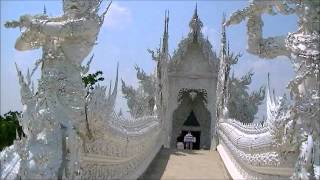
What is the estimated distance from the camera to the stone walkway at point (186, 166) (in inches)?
352

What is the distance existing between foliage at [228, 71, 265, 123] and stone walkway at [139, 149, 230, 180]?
446 cm

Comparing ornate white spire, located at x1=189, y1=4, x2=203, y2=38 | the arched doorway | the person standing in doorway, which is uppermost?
ornate white spire, located at x1=189, y1=4, x2=203, y2=38

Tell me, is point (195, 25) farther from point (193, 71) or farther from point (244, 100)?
point (244, 100)

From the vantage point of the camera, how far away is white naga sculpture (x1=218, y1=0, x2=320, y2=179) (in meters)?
4.73

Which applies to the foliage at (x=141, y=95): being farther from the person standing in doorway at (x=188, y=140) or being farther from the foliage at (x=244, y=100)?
the person standing in doorway at (x=188, y=140)

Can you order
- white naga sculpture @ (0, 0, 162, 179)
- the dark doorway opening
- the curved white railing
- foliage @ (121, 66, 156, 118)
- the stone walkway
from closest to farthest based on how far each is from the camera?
white naga sculpture @ (0, 0, 162, 179), the curved white railing, the stone walkway, foliage @ (121, 66, 156, 118), the dark doorway opening

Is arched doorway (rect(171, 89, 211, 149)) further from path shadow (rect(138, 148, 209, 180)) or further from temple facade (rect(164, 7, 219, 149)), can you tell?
path shadow (rect(138, 148, 209, 180))

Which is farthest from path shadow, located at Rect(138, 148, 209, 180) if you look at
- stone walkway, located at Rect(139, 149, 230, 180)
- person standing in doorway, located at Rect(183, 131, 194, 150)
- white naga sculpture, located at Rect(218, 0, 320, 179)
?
person standing in doorway, located at Rect(183, 131, 194, 150)

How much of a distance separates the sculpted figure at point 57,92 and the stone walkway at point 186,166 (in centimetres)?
353

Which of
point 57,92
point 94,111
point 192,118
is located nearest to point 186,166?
point 94,111

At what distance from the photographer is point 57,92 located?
5.35 m

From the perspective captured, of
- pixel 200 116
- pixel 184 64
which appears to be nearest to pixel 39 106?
pixel 184 64

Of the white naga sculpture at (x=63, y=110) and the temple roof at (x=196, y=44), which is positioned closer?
the white naga sculpture at (x=63, y=110)

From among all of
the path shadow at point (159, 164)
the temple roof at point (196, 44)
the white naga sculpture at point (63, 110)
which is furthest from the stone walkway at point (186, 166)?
the temple roof at point (196, 44)
